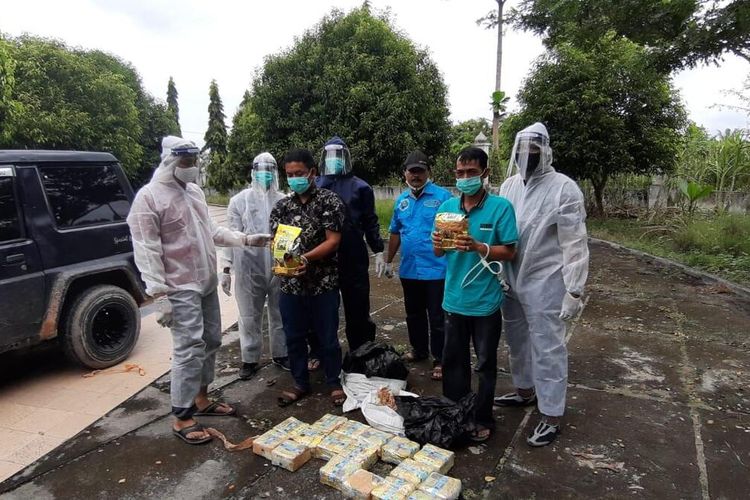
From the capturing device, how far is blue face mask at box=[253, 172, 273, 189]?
3803 millimetres

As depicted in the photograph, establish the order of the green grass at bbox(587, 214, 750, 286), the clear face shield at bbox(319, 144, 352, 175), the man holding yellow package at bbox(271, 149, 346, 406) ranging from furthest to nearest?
1. the green grass at bbox(587, 214, 750, 286)
2. the clear face shield at bbox(319, 144, 352, 175)
3. the man holding yellow package at bbox(271, 149, 346, 406)

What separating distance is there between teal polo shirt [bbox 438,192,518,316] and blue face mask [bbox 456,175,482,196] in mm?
76

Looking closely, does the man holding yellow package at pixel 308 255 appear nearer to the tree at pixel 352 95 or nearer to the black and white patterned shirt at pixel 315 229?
the black and white patterned shirt at pixel 315 229

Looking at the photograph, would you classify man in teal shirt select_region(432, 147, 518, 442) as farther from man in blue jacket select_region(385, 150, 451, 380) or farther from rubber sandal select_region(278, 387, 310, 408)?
rubber sandal select_region(278, 387, 310, 408)

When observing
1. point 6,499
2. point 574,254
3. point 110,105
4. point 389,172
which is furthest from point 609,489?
point 110,105

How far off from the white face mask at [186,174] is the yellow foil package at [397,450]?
2.01 m

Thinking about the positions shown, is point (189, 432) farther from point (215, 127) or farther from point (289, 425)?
point (215, 127)

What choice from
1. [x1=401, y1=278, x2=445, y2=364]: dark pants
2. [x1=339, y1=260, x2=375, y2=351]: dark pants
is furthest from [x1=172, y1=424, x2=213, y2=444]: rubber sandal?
[x1=401, y1=278, x2=445, y2=364]: dark pants

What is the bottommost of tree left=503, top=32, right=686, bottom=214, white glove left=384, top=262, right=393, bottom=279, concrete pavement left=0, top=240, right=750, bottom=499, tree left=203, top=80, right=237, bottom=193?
concrete pavement left=0, top=240, right=750, bottom=499

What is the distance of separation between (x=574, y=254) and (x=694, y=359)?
238 cm

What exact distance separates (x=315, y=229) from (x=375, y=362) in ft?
3.58

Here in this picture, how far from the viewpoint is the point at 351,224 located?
3662 millimetres

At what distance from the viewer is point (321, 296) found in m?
3.22

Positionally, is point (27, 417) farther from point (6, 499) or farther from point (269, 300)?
point (269, 300)
